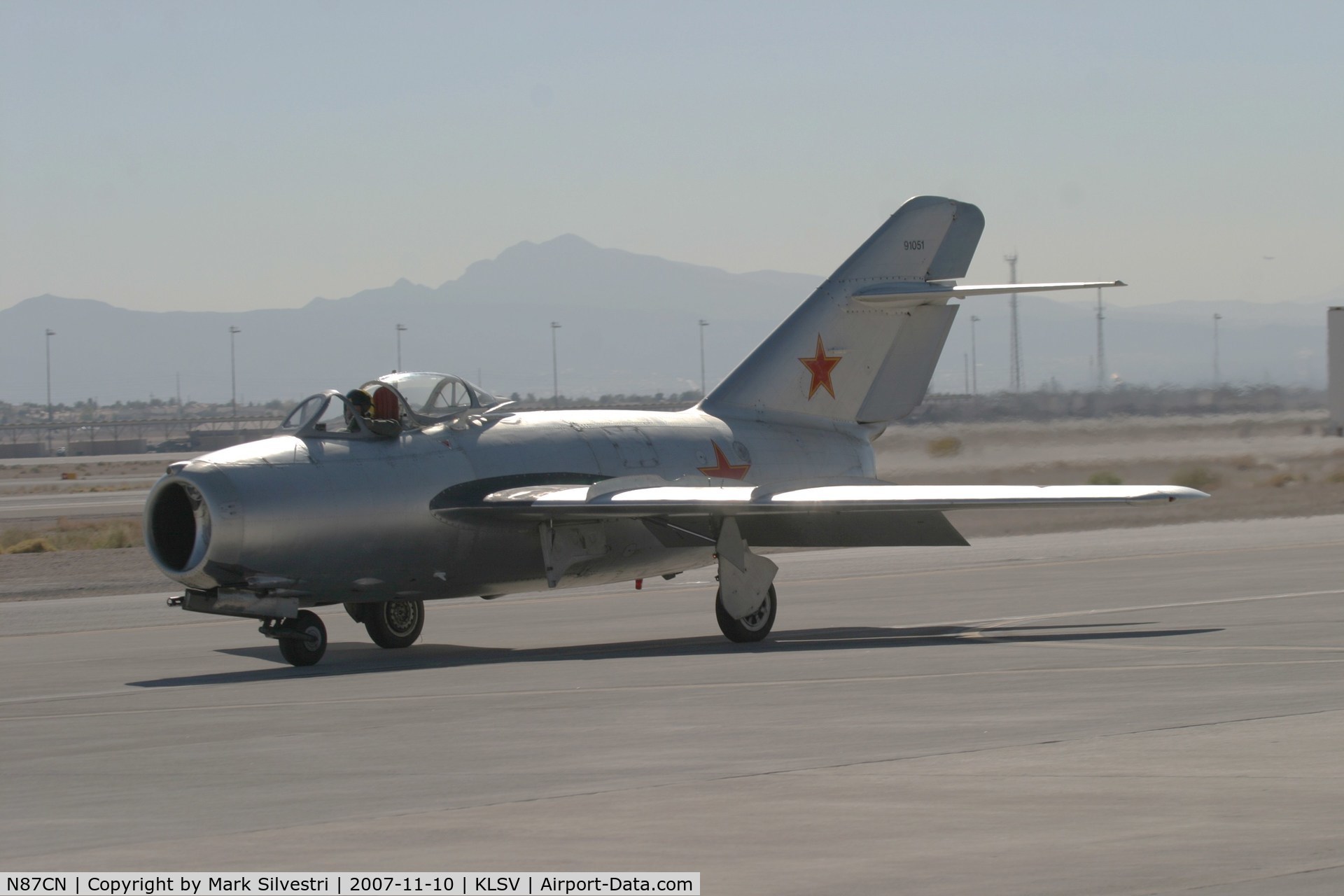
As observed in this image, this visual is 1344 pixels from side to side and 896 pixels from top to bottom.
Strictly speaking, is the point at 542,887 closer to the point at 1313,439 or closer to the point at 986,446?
the point at 986,446

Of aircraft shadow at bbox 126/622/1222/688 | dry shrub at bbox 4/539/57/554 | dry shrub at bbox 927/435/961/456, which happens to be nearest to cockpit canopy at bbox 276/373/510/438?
aircraft shadow at bbox 126/622/1222/688

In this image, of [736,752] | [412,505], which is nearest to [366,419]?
[412,505]

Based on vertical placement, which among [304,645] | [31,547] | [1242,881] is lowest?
[31,547]

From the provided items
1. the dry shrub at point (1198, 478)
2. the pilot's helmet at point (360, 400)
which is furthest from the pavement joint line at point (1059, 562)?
the dry shrub at point (1198, 478)

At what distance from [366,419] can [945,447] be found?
69.7 ft

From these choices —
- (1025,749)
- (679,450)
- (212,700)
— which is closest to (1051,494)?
(679,450)

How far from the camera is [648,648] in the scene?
17656 mm

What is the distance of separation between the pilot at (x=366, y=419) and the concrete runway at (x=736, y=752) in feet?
8.22

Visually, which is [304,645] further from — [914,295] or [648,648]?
[914,295]

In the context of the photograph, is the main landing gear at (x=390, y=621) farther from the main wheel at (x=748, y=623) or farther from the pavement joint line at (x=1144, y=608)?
the pavement joint line at (x=1144, y=608)

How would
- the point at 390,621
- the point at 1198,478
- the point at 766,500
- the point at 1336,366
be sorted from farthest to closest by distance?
the point at 1336,366, the point at 1198,478, the point at 390,621, the point at 766,500

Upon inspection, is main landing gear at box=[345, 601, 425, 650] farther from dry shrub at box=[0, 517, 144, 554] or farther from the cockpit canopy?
dry shrub at box=[0, 517, 144, 554]

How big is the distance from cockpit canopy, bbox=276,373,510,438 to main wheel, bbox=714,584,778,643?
368 cm

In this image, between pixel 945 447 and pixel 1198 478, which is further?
pixel 1198 478
